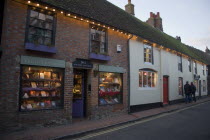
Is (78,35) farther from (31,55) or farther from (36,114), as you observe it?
(36,114)

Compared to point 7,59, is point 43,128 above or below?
below

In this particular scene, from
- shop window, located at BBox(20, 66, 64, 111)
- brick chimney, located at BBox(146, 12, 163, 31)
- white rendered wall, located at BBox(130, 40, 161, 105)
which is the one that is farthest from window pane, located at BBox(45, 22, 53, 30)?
brick chimney, located at BBox(146, 12, 163, 31)

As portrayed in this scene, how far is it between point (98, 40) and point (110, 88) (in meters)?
3.06

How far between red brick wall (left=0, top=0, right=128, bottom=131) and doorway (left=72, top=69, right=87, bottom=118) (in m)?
0.44

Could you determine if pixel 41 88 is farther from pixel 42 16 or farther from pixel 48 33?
pixel 42 16

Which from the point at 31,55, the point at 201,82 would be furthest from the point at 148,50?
the point at 201,82

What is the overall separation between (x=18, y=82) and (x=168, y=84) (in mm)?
12946

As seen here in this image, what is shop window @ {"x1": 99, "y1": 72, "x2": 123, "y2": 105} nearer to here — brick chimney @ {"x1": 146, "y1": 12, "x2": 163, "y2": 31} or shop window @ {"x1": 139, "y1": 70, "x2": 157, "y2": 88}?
shop window @ {"x1": 139, "y1": 70, "x2": 157, "y2": 88}

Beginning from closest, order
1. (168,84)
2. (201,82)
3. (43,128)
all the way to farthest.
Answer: (43,128)
(168,84)
(201,82)

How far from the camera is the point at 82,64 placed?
8344 millimetres

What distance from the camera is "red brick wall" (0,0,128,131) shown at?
605 cm

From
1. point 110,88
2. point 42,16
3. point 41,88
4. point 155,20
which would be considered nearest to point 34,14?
point 42,16

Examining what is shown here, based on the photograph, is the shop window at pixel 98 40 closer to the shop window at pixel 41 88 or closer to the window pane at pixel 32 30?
the shop window at pixel 41 88

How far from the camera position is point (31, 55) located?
6699 millimetres
